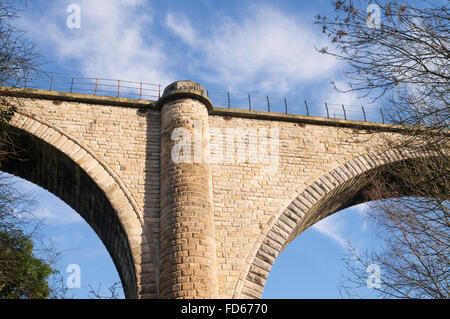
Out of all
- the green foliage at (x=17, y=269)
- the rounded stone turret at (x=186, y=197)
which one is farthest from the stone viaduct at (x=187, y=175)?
the green foliage at (x=17, y=269)

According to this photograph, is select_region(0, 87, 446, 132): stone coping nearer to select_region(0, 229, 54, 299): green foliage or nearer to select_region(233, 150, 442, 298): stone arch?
select_region(233, 150, 442, 298): stone arch

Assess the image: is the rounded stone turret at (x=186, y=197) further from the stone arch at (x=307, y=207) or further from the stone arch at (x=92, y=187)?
the stone arch at (x=307, y=207)

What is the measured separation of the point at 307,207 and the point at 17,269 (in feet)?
21.9

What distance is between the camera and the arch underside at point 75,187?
10609 mm

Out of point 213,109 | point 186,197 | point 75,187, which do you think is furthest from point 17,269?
point 213,109

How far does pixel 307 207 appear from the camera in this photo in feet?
37.5

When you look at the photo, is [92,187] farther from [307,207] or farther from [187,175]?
[307,207]

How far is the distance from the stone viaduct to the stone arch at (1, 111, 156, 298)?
0.09ft

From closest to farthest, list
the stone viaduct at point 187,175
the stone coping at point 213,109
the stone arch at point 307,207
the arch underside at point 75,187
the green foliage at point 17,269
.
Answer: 1. the green foliage at point 17,269
2. the stone viaduct at point 187,175
3. the stone arch at point 307,207
4. the arch underside at point 75,187
5. the stone coping at point 213,109

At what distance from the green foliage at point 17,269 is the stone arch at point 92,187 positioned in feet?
5.32

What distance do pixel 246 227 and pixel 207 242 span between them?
1.39 m

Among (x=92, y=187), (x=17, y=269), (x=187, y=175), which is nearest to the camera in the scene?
(x=17, y=269)

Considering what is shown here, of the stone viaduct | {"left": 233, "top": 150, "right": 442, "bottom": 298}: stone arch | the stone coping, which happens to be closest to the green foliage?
the stone viaduct
